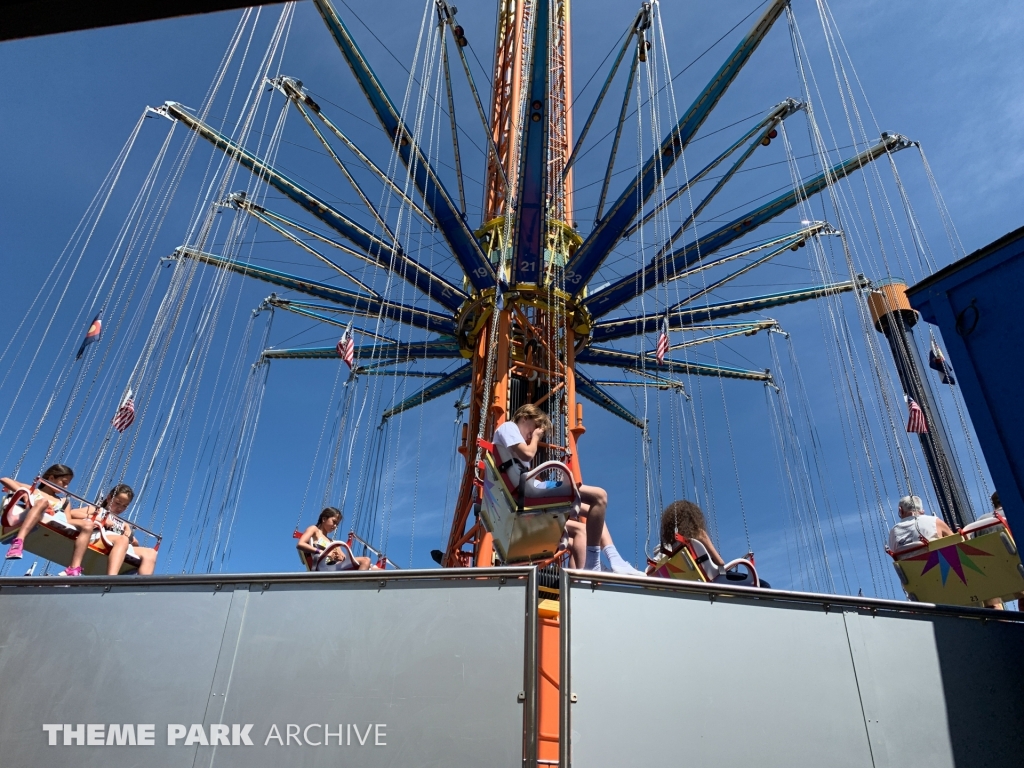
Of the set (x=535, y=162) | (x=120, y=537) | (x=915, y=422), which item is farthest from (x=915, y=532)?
(x=535, y=162)

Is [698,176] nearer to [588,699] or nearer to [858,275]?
[858,275]

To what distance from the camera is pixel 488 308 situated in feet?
44.4

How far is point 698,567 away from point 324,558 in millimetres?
3415

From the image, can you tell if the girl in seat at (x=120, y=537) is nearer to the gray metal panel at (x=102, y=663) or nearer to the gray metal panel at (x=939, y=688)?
the gray metal panel at (x=102, y=663)

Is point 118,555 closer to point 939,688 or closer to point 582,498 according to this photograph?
point 582,498

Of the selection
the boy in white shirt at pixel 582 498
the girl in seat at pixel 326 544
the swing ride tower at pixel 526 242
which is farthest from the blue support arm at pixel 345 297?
the boy in white shirt at pixel 582 498

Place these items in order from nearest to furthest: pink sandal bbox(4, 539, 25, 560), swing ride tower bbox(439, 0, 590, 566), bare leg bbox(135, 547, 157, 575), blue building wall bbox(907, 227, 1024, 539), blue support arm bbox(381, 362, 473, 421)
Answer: blue building wall bbox(907, 227, 1024, 539) < pink sandal bbox(4, 539, 25, 560) < bare leg bbox(135, 547, 157, 575) < swing ride tower bbox(439, 0, 590, 566) < blue support arm bbox(381, 362, 473, 421)

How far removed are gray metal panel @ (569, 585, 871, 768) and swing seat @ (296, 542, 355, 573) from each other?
11.7ft

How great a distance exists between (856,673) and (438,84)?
1189 centimetres

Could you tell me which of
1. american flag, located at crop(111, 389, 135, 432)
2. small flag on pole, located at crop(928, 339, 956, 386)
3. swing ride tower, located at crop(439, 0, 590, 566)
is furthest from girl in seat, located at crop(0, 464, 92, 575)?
small flag on pole, located at crop(928, 339, 956, 386)

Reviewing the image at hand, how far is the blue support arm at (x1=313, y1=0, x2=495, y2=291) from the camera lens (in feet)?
36.6

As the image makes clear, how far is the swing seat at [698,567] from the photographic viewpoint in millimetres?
4551

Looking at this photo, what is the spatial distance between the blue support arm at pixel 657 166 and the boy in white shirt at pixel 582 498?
8336 mm

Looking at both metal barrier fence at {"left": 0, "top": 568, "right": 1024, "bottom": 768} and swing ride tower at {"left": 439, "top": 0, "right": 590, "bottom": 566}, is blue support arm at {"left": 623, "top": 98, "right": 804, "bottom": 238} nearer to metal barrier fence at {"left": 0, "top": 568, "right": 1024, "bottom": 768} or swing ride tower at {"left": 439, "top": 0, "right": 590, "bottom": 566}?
swing ride tower at {"left": 439, "top": 0, "right": 590, "bottom": 566}
